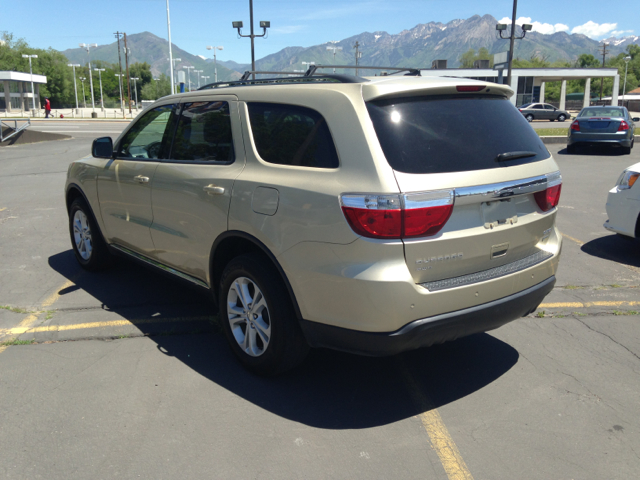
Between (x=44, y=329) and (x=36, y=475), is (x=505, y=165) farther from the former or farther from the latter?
(x=44, y=329)

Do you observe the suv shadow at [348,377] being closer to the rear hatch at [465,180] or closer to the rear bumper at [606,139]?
the rear hatch at [465,180]

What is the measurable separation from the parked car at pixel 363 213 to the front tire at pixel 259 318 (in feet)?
0.04

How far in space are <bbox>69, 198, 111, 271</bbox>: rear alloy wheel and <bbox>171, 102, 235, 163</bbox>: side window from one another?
1830 mm

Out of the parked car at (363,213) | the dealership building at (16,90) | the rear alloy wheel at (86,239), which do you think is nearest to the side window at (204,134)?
the parked car at (363,213)

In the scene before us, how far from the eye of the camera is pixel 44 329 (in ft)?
14.8

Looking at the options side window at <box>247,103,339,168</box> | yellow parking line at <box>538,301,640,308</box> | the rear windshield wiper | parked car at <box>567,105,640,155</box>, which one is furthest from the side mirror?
parked car at <box>567,105,640,155</box>

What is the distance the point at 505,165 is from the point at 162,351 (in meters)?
2.72

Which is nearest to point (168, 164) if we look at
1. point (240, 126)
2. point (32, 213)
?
point (240, 126)

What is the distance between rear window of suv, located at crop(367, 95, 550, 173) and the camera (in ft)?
9.71

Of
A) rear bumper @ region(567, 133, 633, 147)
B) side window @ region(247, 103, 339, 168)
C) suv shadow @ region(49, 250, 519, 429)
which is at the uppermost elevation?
side window @ region(247, 103, 339, 168)

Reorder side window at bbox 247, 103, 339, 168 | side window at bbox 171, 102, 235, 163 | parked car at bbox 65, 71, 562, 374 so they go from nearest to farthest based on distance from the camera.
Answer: parked car at bbox 65, 71, 562, 374
side window at bbox 247, 103, 339, 168
side window at bbox 171, 102, 235, 163

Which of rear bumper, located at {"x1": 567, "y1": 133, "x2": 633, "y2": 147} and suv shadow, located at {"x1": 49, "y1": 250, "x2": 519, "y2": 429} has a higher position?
rear bumper, located at {"x1": 567, "y1": 133, "x2": 633, "y2": 147}

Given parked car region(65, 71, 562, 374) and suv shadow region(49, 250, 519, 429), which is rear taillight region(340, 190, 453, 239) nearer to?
parked car region(65, 71, 562, 374)

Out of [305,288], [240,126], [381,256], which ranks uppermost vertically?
A: [240,126]
